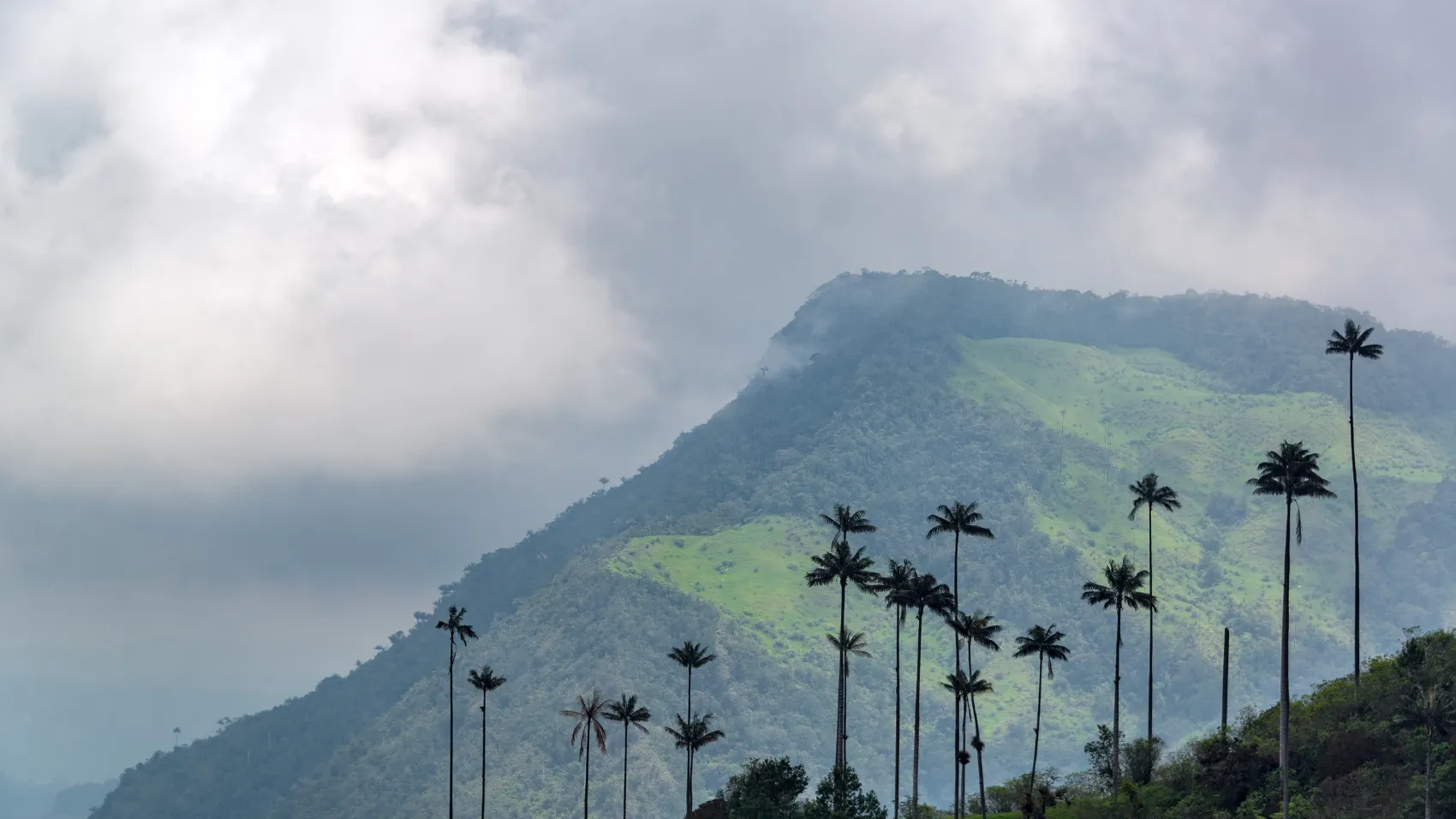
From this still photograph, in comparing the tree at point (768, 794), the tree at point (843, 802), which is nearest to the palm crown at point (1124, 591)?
the tree at point (843, 802)

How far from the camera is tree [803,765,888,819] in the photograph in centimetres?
13262

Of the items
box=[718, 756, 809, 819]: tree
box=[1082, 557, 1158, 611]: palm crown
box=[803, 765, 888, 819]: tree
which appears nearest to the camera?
box=[1082, 557, 1158, 611]: palm crown

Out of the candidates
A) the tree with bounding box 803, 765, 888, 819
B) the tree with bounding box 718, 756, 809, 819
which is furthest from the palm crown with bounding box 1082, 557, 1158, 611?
the tree with bounding box 718, 756, 809, 819

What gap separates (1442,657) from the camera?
117 metres

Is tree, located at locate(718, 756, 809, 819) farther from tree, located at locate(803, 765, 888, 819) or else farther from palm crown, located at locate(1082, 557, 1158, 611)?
palm crown, located at locate(1082, 557, 1158, 611)

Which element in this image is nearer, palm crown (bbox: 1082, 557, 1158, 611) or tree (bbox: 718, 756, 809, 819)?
palm crown (bbox: 1082, 557, 1158, 611)

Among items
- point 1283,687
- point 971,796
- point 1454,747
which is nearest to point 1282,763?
point 1283,687

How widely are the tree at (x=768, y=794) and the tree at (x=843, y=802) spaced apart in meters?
3.62

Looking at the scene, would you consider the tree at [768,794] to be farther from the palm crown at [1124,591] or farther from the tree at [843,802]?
the palm crown at [1124,591]

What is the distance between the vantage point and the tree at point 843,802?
132625mm

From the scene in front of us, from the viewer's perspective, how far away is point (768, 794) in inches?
5527

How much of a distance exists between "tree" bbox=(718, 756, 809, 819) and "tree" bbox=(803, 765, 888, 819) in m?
3.62

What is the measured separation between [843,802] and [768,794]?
8.50 metres

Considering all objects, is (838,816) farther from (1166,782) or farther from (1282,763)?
(1282,763)
